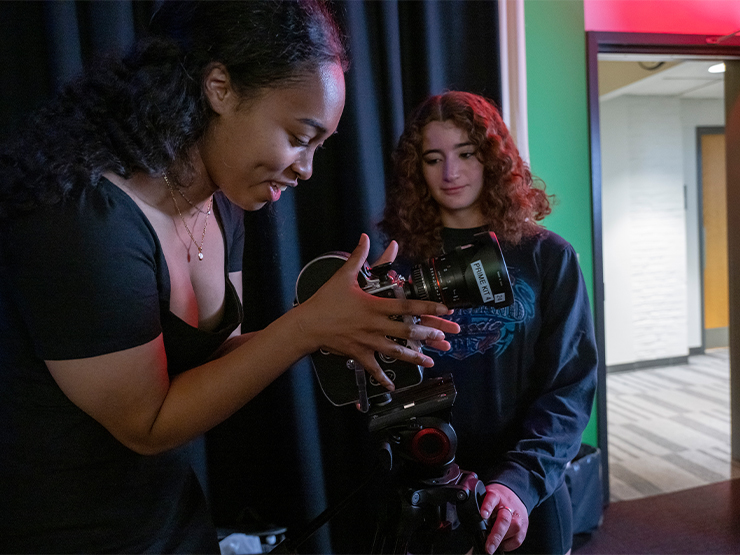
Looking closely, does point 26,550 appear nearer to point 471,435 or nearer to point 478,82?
point 471,435

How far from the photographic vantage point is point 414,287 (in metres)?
0.78

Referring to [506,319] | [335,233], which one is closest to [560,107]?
[335,233]

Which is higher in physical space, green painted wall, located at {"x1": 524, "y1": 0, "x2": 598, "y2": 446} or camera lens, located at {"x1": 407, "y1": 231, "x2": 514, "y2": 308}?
green painted wall, located at {"x1": 524, "y1": 0, "x2": 598, "y2": 446}

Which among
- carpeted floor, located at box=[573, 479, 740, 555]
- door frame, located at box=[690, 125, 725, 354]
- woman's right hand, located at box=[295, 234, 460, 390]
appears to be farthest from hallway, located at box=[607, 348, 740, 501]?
woman's right hand, located at box=[295, 234, 460, 390]

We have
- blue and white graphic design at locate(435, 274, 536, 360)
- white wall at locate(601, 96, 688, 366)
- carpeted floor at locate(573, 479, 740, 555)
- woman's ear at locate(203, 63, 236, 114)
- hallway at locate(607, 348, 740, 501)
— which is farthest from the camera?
white wall at locate(601, 96, 688, 366)

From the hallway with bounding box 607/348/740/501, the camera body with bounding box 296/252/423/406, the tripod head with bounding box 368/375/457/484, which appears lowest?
the hallway with bounding box 607/348/740/501

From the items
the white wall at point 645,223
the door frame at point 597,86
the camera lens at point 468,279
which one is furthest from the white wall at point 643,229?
the camera lens at point 468,279

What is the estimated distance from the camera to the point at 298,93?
2.40ft

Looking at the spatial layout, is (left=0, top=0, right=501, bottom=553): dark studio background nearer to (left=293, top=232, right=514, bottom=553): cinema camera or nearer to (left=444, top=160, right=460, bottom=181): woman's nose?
(left=444, top=160, right=460, bottom=181): woman's nose

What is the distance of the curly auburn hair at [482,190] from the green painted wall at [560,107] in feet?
2.04

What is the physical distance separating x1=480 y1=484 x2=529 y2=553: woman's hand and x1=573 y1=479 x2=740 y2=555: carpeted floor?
128 centimetres

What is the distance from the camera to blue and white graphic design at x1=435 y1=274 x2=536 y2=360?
119 centimetres

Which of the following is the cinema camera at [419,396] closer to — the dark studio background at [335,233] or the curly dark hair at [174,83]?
the curly dark hair at [174,83]

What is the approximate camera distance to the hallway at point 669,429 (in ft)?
7.93
